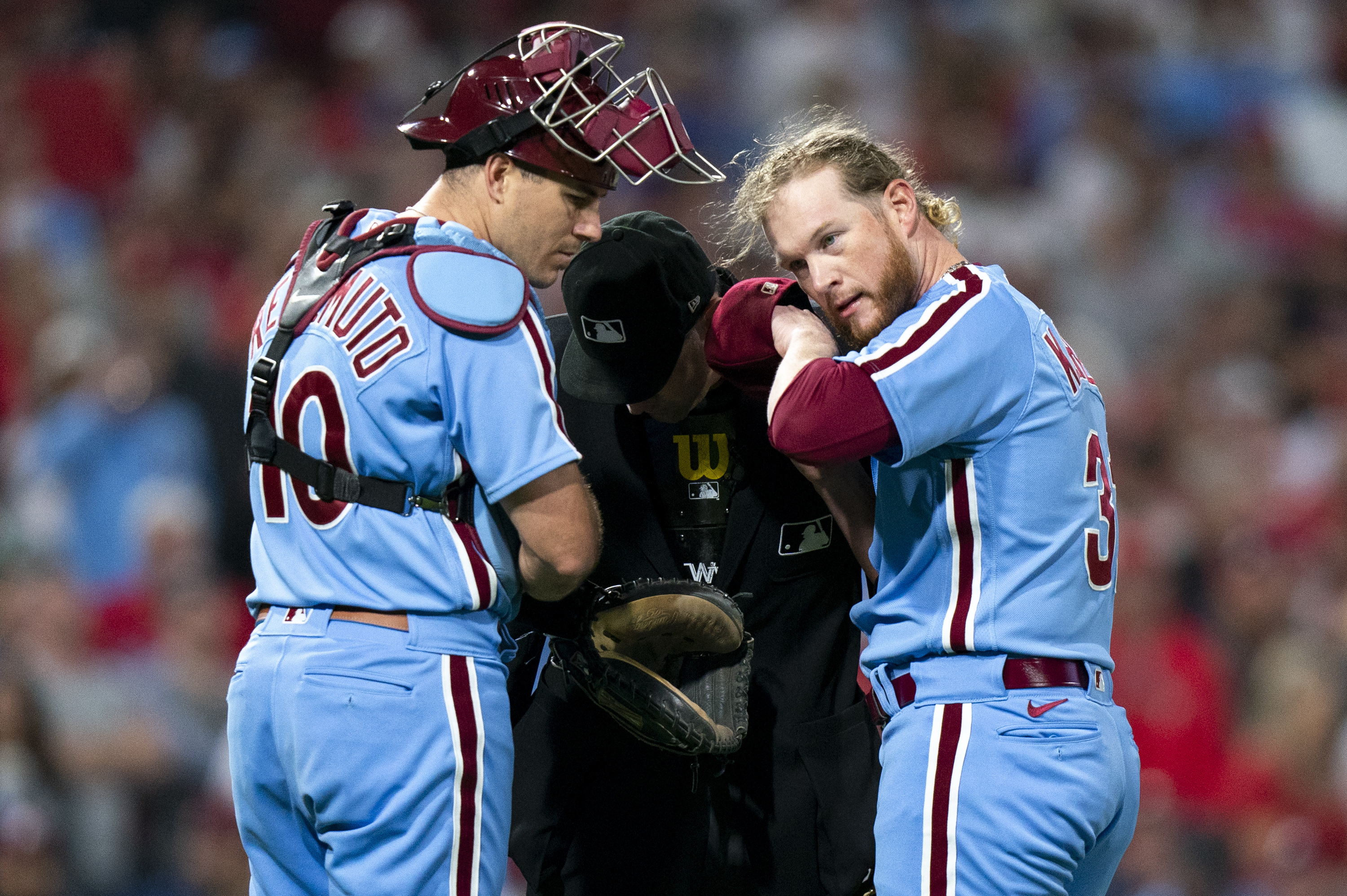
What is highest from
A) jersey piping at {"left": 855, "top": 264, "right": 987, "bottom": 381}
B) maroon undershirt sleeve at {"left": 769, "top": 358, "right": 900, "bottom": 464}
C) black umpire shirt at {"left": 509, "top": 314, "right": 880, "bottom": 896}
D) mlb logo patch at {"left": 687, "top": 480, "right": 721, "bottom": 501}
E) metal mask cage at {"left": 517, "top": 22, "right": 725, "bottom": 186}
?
metal mask cage at {"left": 517, "top": 22, "right": 725, "bottom": 186}

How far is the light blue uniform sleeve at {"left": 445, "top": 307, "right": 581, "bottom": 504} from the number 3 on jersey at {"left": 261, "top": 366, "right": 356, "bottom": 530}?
0.20 metres

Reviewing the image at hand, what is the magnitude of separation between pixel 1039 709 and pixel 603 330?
4.11 feet

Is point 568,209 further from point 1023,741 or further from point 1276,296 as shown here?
point 1276,296

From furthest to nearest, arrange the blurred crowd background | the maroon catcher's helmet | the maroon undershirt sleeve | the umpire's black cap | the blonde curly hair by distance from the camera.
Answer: the blurred crowd background, the umpire's black cap, the blonde curly hair, the maroon catcher's helmet, the maroon undershirt sleeve

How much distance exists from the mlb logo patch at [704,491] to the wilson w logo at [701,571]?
0.51ft

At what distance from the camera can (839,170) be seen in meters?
3.10

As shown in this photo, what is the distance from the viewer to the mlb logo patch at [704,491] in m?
3.59

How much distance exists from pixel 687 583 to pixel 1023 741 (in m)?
0.79

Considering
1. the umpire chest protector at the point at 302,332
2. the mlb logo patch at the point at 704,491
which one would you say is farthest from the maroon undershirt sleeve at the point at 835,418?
the mlb logo patch at the point at 704,491

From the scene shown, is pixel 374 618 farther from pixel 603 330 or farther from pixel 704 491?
pixel 704 491

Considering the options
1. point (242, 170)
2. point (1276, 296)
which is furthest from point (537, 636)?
point (1276, 296)

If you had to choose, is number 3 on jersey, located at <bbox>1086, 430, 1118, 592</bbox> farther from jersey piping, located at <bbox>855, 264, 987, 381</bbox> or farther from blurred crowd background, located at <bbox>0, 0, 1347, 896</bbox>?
blurred crowd background, located at <bbox>0, 0, 1347, 896</bbox>

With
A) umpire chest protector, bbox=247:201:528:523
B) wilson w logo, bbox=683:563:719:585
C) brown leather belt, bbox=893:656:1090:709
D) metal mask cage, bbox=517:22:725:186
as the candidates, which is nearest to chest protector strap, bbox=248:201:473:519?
umpire chest protector, bbox=247:201:528:523

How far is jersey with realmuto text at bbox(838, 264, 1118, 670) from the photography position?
282cm
